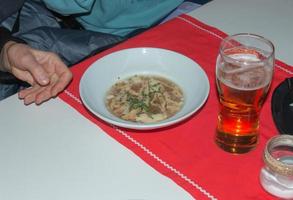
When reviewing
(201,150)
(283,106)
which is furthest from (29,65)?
(283,106)

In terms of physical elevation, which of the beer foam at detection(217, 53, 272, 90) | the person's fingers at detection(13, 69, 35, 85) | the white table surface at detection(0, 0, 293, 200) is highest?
the beer foam at detection(217, 53, 272, 90)

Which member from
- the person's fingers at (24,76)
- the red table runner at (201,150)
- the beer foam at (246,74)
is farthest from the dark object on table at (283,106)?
the person's fingers at (24,76)

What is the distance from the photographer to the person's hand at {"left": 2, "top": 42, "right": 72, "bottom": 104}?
40.6 inches

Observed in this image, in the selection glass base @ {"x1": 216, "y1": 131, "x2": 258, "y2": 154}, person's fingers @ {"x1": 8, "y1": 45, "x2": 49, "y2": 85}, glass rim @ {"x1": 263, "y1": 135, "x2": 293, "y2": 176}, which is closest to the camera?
glass rim @ {"x1": 263, "y1": 135, "x2": 293, "y2": 176}

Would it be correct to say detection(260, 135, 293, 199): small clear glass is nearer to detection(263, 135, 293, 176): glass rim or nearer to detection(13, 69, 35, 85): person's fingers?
detection(263, 135, 293, 176): glass rim

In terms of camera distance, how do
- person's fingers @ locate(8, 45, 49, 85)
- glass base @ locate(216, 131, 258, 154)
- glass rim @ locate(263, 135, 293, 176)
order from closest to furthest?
1. glass rim @ locate(263, 135, 293, 176)
2. glass base @ locate(216, 131, 258, 154)
3. person's fingers @ locate(8, 45, 49, 85)

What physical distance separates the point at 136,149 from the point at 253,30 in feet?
1.66

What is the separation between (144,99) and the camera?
100 centimetres

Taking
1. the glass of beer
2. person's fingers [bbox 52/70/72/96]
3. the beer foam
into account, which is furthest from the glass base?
person's fingers [bbox 52/70/72/96]

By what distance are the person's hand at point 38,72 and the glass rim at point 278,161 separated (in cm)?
45

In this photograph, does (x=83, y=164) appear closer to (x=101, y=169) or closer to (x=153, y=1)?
(x=101, y=169)

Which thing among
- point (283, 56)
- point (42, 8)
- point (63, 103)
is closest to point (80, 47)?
point (42, 8)

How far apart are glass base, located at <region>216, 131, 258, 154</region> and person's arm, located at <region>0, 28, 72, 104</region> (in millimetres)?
362

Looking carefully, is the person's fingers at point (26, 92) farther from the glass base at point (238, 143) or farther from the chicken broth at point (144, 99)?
the glass base at point (238, 143)
